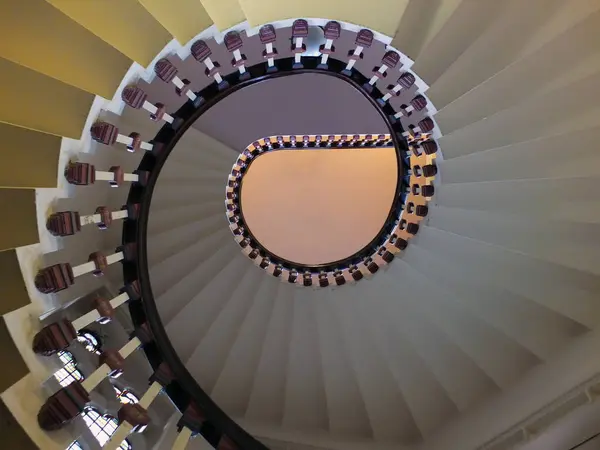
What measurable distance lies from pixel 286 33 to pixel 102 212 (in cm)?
183

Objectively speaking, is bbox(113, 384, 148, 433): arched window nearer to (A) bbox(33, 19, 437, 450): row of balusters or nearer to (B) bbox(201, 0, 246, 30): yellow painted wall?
(A) bbox(33, 19, 437, 450): row of balusters

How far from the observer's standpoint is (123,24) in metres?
2.38

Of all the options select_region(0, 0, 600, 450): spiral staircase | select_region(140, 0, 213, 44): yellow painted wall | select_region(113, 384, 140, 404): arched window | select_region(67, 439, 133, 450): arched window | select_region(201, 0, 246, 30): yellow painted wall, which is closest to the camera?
select_region(0, 0, 600, 450): spiral staircase

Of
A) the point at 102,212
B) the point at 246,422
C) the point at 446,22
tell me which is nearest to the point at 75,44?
the point at 102,212

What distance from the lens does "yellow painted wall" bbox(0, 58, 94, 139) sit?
6.56 ft

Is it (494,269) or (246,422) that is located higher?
(494,269)

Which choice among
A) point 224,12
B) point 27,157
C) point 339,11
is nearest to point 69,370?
point 27,157

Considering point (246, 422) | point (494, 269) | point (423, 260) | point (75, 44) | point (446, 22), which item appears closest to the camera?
point (75, 44)

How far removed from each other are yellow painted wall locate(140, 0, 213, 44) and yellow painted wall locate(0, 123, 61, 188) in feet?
2.85

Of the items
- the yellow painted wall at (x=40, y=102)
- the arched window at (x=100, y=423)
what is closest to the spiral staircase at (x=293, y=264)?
the yellow painted wall at (x=40, y=102)

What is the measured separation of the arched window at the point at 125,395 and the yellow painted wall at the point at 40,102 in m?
2.13

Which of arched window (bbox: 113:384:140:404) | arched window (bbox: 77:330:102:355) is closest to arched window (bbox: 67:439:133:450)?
arched window (bbox: 113:384:140:404)

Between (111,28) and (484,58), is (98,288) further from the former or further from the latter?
(484,58)

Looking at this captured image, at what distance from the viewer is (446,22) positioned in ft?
9.13
